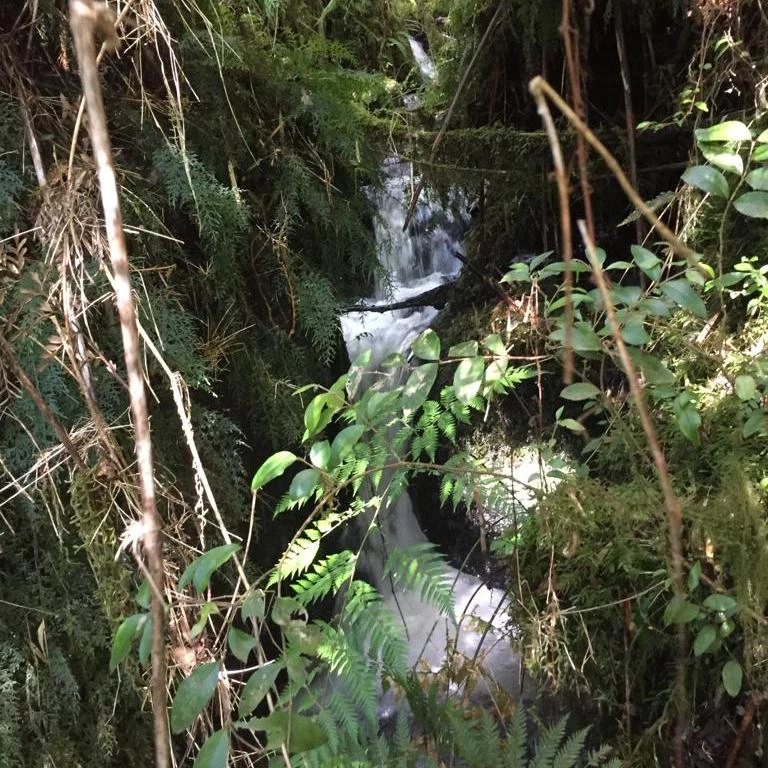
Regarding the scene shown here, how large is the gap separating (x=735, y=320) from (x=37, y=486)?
1.66 m

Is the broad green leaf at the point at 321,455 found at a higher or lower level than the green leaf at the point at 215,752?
higher

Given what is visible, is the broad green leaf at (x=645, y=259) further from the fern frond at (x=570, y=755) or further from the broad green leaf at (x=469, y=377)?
the fern frond at (x=570, y=755)

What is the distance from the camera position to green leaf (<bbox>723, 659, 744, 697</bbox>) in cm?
110

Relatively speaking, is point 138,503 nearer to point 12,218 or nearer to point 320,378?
point 12,218

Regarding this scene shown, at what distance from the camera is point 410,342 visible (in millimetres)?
2588

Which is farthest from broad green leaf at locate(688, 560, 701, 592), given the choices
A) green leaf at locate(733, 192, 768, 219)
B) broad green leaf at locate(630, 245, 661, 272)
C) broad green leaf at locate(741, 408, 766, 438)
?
green leaf at locate(733, 192, 768, 219)

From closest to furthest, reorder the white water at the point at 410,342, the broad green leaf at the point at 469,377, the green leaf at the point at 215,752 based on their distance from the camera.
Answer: the green leaf at the point at 215,752 < the broad green leaf at the point at 469,377 < the white water at the point at 410,342

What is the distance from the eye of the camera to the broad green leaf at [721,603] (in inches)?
43.0

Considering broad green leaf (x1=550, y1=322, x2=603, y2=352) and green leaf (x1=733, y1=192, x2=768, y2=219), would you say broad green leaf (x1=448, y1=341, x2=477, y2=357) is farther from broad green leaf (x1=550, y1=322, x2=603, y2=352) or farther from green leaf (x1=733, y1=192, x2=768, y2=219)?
green leaf (x1=733, y1=192, x2=768, y2=219)

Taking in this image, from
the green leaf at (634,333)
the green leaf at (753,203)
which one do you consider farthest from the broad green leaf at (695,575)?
the green leaf at (753,203)

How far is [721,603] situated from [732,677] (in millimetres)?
141

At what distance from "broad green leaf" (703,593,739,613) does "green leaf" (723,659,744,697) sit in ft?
0.33

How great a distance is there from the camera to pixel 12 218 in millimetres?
1320

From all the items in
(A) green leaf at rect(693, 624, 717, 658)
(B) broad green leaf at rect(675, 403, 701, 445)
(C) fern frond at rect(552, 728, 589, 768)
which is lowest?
(C) fern frond at rect(552, 728, 589, 768)
